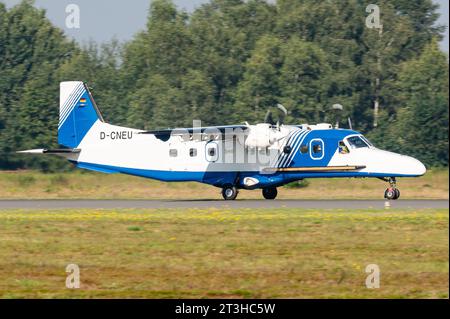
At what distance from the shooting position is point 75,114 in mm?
36344

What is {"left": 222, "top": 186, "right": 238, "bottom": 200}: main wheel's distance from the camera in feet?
112

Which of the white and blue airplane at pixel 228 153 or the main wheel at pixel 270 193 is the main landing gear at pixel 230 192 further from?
the main wheel at pixel 270 193

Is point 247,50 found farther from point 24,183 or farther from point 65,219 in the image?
point 65,219

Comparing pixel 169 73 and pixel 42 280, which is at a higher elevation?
pixel 169 73

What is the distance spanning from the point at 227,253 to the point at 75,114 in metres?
19.2

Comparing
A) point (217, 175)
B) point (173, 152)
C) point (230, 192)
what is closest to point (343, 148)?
point (230, 192)

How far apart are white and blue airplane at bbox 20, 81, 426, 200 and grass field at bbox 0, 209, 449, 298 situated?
18.4 feet

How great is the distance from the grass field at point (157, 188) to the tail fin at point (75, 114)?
3216 mm

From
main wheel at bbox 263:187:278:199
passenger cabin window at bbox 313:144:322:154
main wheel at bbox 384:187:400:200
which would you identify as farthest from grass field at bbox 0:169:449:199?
main wheel at bbox 384:187:400:200

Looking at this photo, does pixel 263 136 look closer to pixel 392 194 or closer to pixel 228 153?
pixel 228 153

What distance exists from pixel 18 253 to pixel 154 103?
47.2m

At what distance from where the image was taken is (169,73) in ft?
236

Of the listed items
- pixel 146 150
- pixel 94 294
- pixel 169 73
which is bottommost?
pixel 94 294
